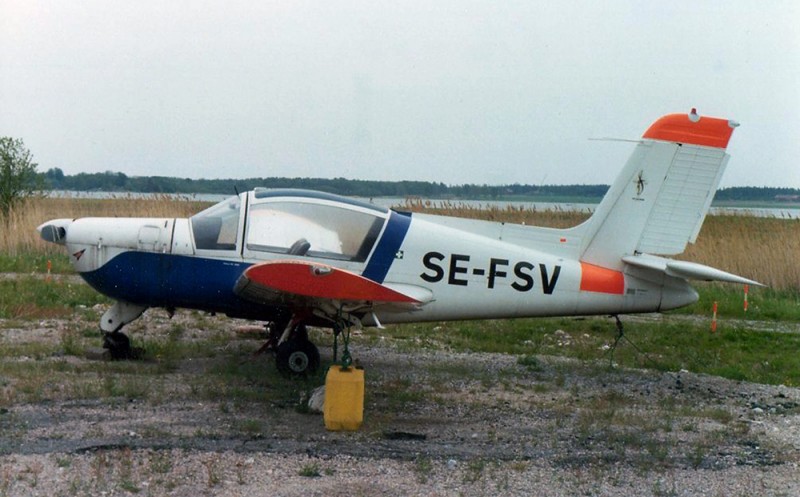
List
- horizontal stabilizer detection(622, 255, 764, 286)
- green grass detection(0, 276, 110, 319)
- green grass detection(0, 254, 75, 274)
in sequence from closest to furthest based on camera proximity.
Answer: horizontal stabilizer detection(622, 255, 764, 286) < green grass detection(0, 276, 110, 319) < green grass detection(0, 254, 75, 274)

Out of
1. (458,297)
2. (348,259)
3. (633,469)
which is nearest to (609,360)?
(458,297)

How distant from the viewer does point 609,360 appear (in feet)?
36.1

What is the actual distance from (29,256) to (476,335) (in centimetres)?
1071

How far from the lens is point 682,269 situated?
30.2ft

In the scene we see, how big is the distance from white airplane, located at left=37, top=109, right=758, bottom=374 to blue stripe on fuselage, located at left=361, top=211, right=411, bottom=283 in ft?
0.03

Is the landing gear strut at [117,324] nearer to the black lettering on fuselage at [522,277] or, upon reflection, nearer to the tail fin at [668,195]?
the black lettering on fuselage at [522,277]

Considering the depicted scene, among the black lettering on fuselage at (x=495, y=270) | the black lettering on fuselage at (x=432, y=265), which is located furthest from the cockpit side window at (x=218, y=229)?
the black lettering on fuselage at (x=495, y=270)

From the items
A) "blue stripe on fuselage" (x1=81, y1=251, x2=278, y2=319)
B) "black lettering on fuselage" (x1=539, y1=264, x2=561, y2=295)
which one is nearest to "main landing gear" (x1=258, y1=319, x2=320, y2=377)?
"blue stripe on fuselage" (x1=81, y1=251, x2=278, y2=319)

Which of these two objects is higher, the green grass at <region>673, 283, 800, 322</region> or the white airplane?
the white airplane

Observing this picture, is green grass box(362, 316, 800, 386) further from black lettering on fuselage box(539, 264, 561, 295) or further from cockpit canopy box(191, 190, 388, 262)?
cockpit canopy box(191, 190, 388, 262)

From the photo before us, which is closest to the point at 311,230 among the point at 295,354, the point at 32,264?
the point at 295,354

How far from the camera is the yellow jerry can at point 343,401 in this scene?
23.7 ft

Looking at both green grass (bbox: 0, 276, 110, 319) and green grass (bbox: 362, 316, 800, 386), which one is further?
green grass (bbox: 0, 276, 110, 319)

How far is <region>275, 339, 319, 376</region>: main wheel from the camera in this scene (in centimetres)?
895
